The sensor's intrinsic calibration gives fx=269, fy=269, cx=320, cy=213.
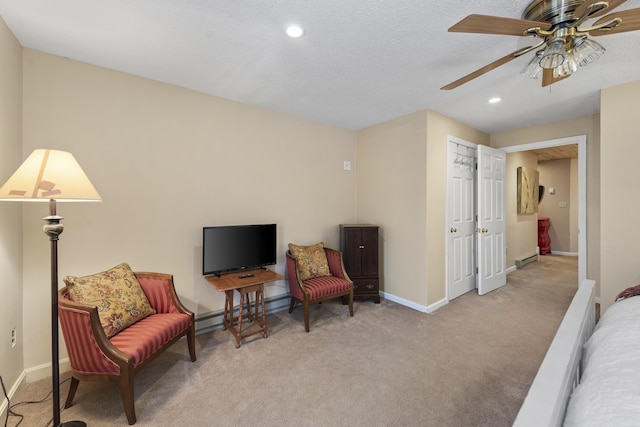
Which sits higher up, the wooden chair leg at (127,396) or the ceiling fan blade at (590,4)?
the ceiling fan blade at (590,4)

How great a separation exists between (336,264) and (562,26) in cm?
275

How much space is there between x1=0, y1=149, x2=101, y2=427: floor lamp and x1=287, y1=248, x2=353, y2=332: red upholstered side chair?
181cm

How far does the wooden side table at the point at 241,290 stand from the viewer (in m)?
2.49

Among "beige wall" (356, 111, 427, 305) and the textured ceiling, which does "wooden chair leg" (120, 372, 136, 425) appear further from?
"beige wall" (356, 111, 427, 305)

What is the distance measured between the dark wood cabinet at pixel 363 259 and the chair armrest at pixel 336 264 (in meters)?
0.23

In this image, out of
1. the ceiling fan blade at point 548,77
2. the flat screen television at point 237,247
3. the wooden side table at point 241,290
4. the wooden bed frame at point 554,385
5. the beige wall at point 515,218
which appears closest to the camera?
the wooden bed frame at point 554,385

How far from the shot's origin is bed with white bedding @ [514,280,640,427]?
0.69m

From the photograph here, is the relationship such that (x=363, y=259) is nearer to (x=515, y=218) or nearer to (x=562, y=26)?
(x=562, y=26)

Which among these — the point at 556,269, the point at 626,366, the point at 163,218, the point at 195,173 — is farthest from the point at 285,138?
the point at 556,269

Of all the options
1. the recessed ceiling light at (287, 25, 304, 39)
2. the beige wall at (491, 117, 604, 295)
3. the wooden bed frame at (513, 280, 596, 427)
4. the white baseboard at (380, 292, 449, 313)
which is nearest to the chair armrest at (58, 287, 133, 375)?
the wooden bed frame at (513, 280, 596, 427)

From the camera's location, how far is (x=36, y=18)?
67.1 inches

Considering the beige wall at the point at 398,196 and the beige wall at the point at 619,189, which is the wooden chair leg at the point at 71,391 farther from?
the beige wall at the point at 619,189

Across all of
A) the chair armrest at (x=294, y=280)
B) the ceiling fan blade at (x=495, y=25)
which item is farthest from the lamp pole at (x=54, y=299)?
the ceiling fan blade at (x=495, y=25)

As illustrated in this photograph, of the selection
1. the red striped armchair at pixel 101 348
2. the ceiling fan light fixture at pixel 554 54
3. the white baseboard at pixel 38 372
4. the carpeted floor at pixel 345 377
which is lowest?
the carpeted floor at pixel 345 377
